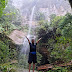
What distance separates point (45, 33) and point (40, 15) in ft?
14.4

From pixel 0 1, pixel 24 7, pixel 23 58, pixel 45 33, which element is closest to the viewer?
pixel 0 1

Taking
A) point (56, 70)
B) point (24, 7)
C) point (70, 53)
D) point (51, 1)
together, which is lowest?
point (56, 70)

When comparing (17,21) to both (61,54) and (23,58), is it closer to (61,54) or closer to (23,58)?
(23,58)

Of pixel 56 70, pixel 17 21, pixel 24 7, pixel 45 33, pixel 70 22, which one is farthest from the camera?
pixel 24 7

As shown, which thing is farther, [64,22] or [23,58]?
[23,58]

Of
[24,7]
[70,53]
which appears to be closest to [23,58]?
[70,53]

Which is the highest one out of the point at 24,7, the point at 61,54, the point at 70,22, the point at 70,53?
the point at 24,7

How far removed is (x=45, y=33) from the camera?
636cm

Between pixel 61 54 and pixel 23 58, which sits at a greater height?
pixel 61 54

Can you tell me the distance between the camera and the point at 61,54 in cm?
438

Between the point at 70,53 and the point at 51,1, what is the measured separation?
11958mm

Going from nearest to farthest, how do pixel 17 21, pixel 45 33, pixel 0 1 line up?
pixel 0 1
pixel 45 33
pixel 17 21

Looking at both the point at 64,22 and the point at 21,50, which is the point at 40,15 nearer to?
the point at 21,50

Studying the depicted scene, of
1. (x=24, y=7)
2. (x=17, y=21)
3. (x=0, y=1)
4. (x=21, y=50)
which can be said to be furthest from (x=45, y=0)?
(x=0, y=1)
